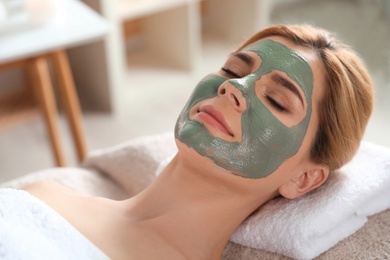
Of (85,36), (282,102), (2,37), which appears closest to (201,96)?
(282,102)

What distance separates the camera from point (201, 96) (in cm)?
117

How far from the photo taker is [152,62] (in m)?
2.92

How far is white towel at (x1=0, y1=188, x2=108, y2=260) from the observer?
102 cm

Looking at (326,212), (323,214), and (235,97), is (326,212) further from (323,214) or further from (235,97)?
(235,97)

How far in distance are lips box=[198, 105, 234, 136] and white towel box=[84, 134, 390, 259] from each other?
213 mm

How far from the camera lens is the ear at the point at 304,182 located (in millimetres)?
1187

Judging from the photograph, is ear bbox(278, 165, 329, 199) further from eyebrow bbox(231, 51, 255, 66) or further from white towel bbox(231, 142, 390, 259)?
eyebrow bbox(231, 51, 255, 66)

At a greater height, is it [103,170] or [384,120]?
[103,170]

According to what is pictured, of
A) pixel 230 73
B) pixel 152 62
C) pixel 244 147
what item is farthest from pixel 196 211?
pixel 152 62

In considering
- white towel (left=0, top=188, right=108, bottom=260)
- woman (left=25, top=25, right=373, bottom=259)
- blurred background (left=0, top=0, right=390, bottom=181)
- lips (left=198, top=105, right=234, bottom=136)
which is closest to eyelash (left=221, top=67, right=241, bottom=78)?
woman (left=25, top=25, right=373, bottom=259)

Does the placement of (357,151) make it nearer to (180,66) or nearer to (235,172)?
(235,172)

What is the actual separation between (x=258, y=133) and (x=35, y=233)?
0.44m

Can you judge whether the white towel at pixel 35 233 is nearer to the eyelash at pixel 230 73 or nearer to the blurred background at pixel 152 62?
the eyelash at pixel 230 73

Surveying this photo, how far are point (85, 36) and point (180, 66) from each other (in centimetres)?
108
